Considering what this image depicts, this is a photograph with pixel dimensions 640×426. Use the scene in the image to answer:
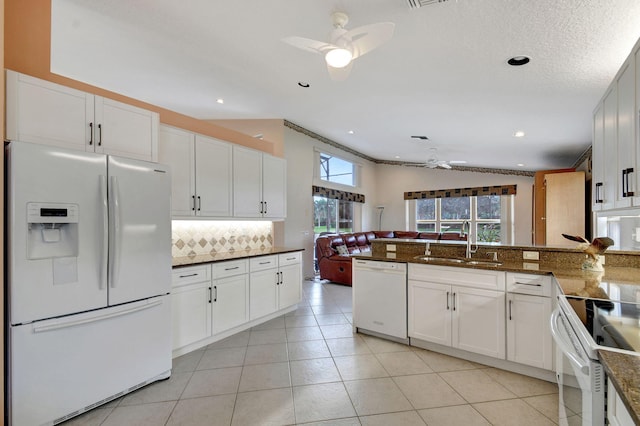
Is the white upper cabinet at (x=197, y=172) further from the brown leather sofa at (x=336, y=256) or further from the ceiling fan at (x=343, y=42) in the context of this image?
the brown leather sofa at (x=336, y=256)

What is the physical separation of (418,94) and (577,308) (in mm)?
2975

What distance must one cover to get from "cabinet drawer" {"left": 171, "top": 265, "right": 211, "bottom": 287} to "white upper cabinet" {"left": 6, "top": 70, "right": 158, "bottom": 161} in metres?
1.07

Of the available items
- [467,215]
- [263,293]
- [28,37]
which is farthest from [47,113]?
[467,215]

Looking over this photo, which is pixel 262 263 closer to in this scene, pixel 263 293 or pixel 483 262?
pixel 263 293

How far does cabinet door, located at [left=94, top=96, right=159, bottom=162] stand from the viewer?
7.35ft

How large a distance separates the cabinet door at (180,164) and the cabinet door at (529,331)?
3.23 m

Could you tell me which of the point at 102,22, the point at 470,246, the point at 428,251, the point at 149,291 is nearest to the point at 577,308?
the point at 470,246

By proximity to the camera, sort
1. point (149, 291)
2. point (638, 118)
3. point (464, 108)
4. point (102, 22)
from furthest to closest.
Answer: point (464, 108), point (102, 22), point (149, 291), point (638, 118)

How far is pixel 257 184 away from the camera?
416cm

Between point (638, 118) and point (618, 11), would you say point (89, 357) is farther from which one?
point (618, 11)

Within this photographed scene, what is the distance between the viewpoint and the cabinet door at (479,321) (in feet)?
8.30

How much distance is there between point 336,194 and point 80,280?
19.0 feet

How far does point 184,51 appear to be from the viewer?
129 inches

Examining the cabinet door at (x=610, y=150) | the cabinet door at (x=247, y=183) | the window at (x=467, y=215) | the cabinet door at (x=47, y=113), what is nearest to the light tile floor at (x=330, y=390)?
the cabinet door at (x=610, y=150)
